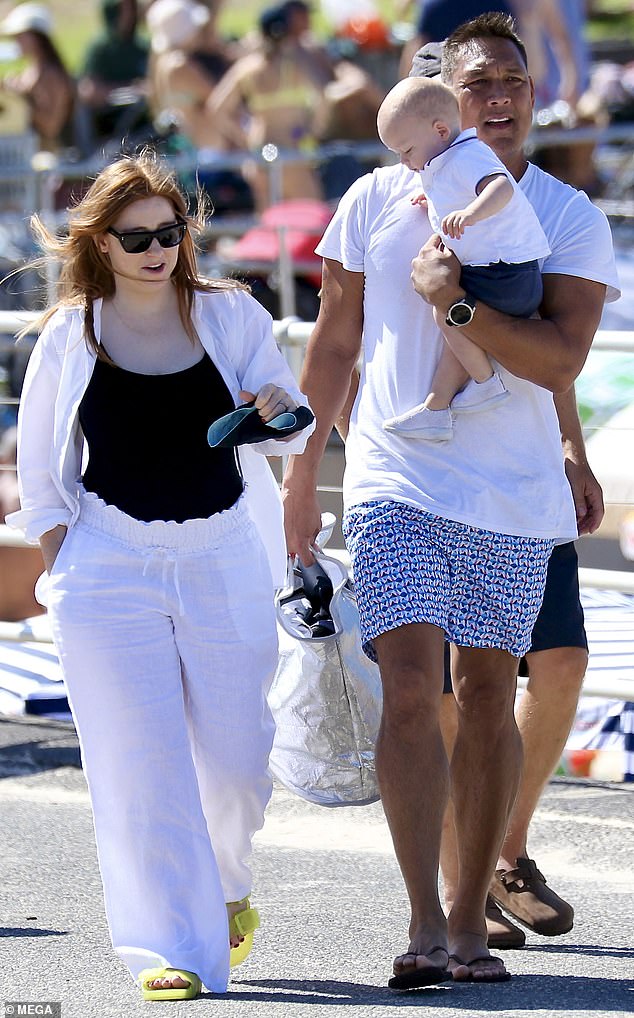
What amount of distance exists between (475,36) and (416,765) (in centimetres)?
168

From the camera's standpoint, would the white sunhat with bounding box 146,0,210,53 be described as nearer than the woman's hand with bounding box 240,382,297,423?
No

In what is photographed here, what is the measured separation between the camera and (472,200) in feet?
12.2

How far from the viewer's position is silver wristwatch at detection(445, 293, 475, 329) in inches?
148

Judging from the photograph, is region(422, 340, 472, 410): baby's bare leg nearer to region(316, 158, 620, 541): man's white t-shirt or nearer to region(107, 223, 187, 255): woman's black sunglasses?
region(316, 158, 620, 541): man's white t-shirt

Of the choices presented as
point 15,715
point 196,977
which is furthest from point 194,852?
point 15,715

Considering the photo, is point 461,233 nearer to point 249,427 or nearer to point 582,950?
point 249,427

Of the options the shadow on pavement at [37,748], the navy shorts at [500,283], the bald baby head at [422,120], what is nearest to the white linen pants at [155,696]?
the navy shorts at [500,283]

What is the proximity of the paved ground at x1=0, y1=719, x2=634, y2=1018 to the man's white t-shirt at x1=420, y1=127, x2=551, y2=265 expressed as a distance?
1574 mm

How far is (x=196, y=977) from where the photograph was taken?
3.69 meters

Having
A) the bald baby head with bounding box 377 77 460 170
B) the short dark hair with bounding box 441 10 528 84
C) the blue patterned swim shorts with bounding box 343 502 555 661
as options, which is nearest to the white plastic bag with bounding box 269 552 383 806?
the blue patterned swim shorts with bounding box 343 502 555 661

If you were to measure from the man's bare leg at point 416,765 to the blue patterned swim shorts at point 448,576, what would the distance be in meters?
0.06

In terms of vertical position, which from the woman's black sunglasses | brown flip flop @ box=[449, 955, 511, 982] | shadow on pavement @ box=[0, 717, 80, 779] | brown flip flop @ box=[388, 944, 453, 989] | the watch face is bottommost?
shadow on pavement @ box=[0, 717, 80, 779]

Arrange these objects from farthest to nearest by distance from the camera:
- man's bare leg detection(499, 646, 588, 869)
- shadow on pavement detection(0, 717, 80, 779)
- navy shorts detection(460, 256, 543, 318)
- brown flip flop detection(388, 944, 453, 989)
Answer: shadow on pavement detection(0, 717, 80, 779)
man's bare leg detection(499, 646, 588, 869)
navy shorts detection(460, 256, 543, 318)
brown flip flop detection(388, 944, 453, 989)

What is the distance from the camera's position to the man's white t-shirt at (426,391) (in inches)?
151
